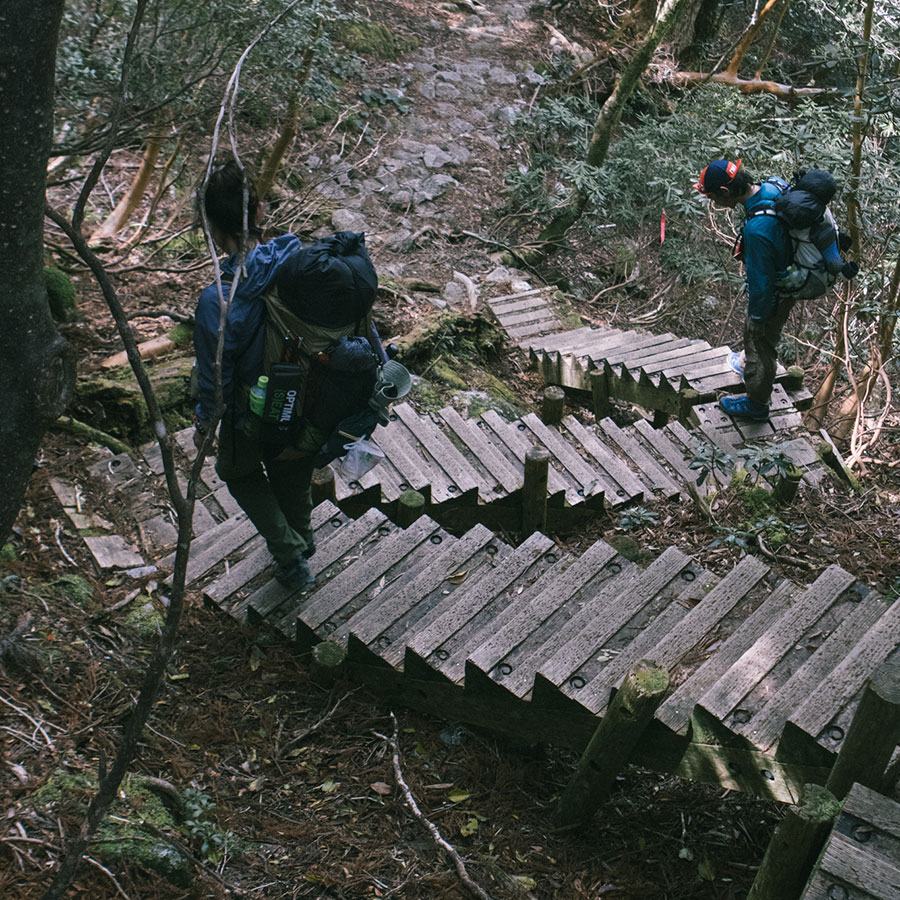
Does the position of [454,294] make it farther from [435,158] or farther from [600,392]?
[435,158]

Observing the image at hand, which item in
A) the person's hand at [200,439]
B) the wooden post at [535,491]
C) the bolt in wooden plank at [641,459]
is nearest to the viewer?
the person's hand at [200,439]

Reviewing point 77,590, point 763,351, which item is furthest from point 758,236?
point 77,590

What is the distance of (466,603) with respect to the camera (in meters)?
4.28

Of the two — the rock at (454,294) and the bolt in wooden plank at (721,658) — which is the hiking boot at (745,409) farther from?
the rock at (454,294)

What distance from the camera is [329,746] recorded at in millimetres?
3998

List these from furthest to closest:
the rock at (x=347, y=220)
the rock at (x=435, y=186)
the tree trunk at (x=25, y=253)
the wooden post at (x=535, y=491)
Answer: the rock at (x=435, y=186) < the rock at (x=347, y=220) < the wooden post at (x=535, y=491) < the tree trunk at (x=25, y=253)

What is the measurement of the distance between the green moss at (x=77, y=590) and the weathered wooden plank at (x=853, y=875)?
3680 millimetres

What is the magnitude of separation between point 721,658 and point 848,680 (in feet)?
1.85

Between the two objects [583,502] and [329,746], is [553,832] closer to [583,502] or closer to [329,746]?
[329,746]

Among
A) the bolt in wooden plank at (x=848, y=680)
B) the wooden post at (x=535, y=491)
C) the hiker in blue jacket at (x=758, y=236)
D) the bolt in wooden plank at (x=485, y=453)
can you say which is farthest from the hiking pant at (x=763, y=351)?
the bolt in wooden plank at (x=848, y=680)

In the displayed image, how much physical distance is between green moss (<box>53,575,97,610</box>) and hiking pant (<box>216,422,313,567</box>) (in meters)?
1.07

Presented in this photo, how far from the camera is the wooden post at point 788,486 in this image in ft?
18.2

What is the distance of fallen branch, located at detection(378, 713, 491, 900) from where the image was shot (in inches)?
127

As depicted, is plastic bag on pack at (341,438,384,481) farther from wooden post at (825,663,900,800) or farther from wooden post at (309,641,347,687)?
wooden post at (825,663,900,800)
